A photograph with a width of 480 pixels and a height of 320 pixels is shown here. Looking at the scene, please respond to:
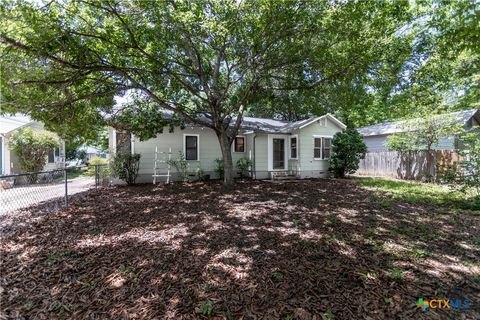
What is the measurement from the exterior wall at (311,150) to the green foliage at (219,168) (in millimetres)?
4523

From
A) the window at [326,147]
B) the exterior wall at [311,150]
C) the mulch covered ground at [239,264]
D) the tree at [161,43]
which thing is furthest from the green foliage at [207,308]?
the window at [326,147]

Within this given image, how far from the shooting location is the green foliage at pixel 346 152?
45.1 ft

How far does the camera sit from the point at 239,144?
14.1m

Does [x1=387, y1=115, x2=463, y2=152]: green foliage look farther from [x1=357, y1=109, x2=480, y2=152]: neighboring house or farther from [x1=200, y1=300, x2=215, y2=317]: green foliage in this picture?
[x1=200, y1=300, x2=215, y2=317]: green foliage

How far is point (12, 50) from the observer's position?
5.89 metres

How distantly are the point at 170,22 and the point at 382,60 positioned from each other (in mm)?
6729

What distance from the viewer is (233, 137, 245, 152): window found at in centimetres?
1393

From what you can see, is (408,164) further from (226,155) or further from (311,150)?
(226,155)

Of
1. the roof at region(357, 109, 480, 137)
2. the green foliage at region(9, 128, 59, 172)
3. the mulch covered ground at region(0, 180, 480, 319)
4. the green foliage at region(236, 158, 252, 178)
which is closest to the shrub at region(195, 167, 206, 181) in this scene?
the green foliage at region(236, 158, 252, 178)

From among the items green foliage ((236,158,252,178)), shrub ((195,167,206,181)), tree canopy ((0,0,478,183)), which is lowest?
shrub ((195,167,206,181))

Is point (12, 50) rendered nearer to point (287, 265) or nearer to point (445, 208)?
point (287, 265)

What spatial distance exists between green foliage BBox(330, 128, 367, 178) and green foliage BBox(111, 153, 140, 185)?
10868 millimetres

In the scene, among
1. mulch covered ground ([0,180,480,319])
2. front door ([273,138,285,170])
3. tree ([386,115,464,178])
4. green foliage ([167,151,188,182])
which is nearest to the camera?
mulch covered ground ([0,180,480,319])

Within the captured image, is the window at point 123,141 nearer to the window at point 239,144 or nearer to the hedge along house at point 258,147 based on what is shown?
the hedge along house at point 258,147
